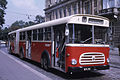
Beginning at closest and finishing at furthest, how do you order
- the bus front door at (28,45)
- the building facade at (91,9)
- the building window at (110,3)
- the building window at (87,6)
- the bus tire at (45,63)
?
1. the bus tire at (45,63)
2. the bus front door at (28,45)
3. the building facade at (91,9)
4. the building window at (110,3)
5. the building window at (87,6)

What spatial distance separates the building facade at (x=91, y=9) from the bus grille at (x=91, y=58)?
258cm

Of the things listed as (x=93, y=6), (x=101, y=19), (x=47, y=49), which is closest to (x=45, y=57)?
(x=47, y=49)

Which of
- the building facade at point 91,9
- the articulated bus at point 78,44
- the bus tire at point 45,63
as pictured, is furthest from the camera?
the building facade at point 91,9

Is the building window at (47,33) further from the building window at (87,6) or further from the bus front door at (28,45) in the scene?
the building window at (87,6)

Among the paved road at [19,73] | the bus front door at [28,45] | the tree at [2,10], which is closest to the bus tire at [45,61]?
the paved road at [19,73]

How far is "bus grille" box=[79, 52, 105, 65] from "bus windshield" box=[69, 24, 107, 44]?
54cm

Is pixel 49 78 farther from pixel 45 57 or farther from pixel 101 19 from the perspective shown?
pixel 101 19

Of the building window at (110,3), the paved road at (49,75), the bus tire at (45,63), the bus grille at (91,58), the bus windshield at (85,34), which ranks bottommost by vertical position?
the paved road at (49,75)

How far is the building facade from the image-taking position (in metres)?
24.7

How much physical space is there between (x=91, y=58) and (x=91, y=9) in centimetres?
2452

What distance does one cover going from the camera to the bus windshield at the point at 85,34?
7.40 metres

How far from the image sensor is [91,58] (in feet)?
25.0

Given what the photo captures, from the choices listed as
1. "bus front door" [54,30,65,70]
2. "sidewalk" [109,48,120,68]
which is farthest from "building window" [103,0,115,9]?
"bus front door" [54,30,65,70]

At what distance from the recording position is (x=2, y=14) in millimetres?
48156
